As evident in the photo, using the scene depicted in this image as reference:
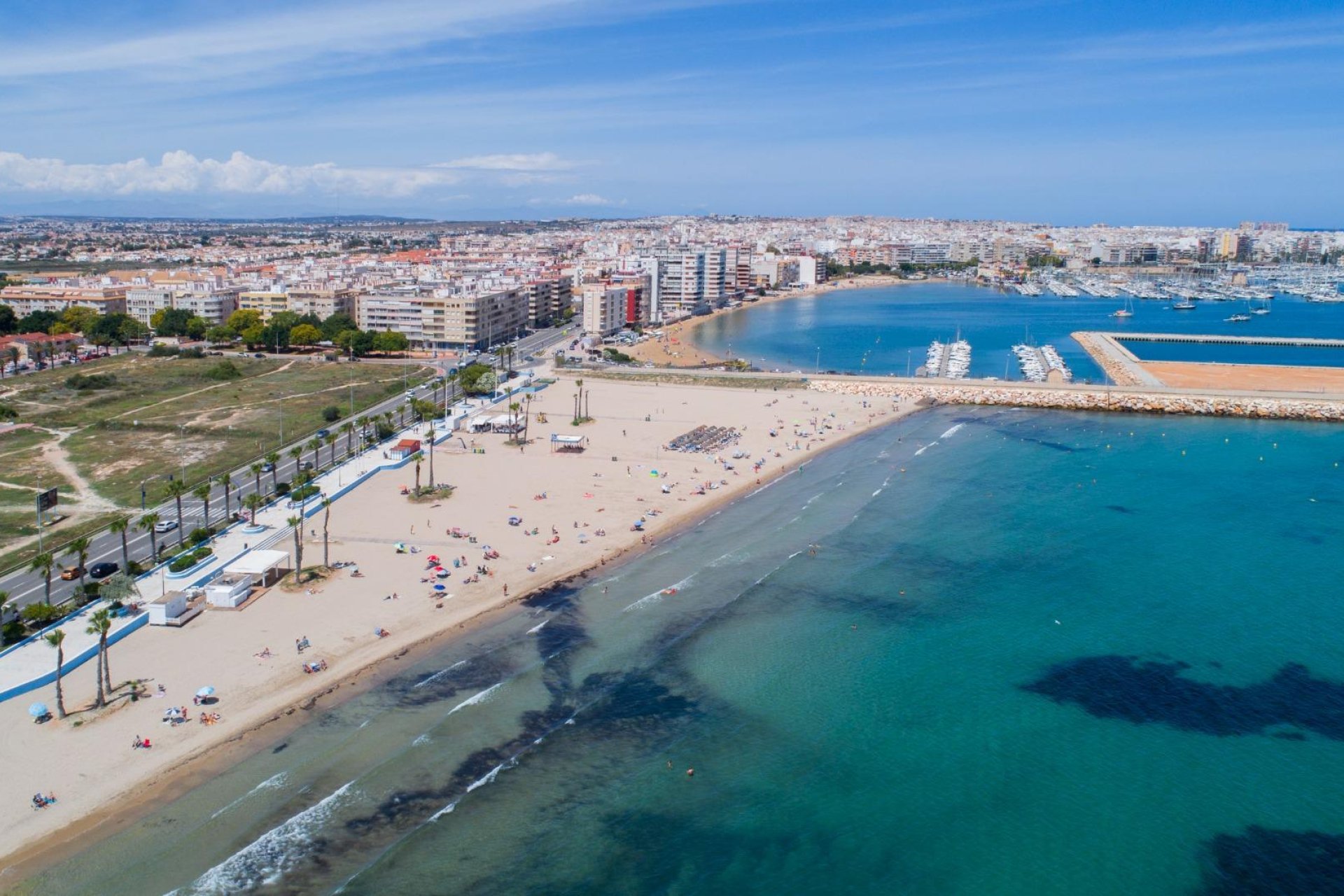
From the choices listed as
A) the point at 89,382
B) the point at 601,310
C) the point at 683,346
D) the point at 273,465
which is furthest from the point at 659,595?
the point at 601,310

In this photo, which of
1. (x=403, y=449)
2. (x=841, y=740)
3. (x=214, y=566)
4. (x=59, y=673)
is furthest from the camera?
(x=403, y=449)

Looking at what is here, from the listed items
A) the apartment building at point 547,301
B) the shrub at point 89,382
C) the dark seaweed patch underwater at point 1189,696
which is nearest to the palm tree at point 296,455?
the shrub at point 89,382

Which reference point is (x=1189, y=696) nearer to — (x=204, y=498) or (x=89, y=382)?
(x=204, y=498)

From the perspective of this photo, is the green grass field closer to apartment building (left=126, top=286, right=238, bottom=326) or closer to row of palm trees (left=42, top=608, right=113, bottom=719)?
row of palm trees (left=42, top=608, right=113, bottom=719)

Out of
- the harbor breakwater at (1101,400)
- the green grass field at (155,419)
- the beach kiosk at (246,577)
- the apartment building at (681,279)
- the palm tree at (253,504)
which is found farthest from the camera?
the apartment building at (681,279)

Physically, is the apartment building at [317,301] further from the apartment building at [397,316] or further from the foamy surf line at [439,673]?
the foamy surf line at [439,673]

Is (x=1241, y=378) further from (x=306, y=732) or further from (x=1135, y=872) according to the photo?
(x=306, y=732)

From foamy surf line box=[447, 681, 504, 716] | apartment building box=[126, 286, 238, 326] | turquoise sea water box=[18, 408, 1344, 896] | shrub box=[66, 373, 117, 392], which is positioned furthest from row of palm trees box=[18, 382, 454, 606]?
apartment building box=[126, 286, 238, 326]
